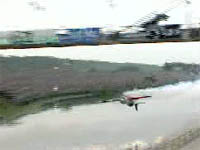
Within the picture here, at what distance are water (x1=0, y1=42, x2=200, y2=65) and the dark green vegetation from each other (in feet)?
0.12

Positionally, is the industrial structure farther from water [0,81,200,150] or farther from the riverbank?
water [0,81,200,150]

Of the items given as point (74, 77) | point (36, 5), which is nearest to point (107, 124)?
point (74, 77)

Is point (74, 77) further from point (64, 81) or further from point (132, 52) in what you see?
point (132, 52)

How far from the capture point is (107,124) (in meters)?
2.29

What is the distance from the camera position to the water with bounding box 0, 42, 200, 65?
7.96ft

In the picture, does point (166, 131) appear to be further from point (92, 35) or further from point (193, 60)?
point (92, 35)

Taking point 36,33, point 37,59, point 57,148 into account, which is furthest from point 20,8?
point 57,148

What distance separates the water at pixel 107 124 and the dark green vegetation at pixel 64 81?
57mm

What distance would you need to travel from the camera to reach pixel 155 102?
96.3 inches

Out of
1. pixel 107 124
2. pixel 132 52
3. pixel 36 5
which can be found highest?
pixel 36 5

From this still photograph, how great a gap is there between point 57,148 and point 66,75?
1.67ft

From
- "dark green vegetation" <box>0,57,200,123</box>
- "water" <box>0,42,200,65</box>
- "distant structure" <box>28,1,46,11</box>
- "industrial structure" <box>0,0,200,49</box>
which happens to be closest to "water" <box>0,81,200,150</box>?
"dark green vegetation" <box>0,57,200,123</box>

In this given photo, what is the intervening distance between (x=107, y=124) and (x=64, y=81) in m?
0.39

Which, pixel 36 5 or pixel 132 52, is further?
pixel 132 52
